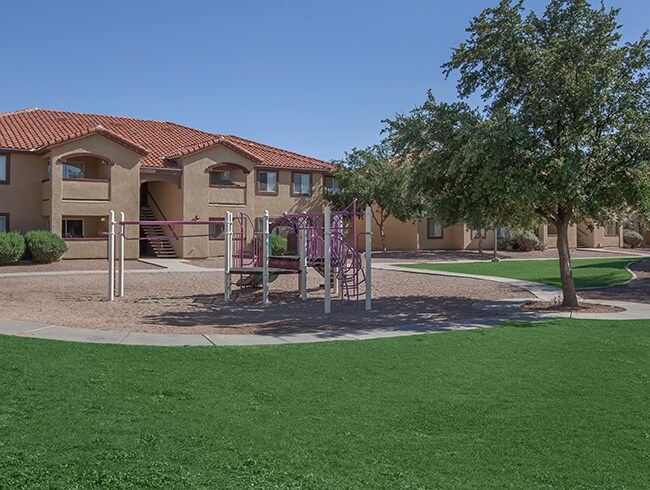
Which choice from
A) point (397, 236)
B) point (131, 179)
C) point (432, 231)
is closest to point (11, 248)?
point (131, 179)

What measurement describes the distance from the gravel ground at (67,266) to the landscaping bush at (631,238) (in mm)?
39603

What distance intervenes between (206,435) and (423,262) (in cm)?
3160

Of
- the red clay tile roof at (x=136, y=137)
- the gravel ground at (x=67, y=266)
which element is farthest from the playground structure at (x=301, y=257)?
the red clay tile roof at (x=136, y=137)

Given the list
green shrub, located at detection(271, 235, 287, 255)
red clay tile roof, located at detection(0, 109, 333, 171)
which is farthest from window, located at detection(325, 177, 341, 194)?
green shrub, located at detection(271, 235, 287, 255)

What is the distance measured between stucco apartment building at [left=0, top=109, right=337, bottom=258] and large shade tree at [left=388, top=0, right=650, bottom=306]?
15.2 m

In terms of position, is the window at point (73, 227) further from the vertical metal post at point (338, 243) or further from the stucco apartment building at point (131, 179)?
the vertical metal post at point (338, 243)

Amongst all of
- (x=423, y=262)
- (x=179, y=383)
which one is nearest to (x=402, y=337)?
(x=179, y=383)

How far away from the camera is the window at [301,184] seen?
41.3 meters

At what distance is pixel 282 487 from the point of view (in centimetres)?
500

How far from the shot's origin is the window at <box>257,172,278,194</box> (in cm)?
3997

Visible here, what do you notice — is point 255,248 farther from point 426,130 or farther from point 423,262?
point 423,262

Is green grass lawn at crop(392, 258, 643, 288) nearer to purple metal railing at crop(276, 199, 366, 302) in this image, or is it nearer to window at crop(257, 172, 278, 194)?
purple metal railing at crop(276, 199, 366, 302)

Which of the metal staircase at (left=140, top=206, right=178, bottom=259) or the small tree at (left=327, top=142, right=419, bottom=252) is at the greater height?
the small tree at (left=327, top=142, right=419, bottom=252)

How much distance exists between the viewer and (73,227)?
34469 millimetres
